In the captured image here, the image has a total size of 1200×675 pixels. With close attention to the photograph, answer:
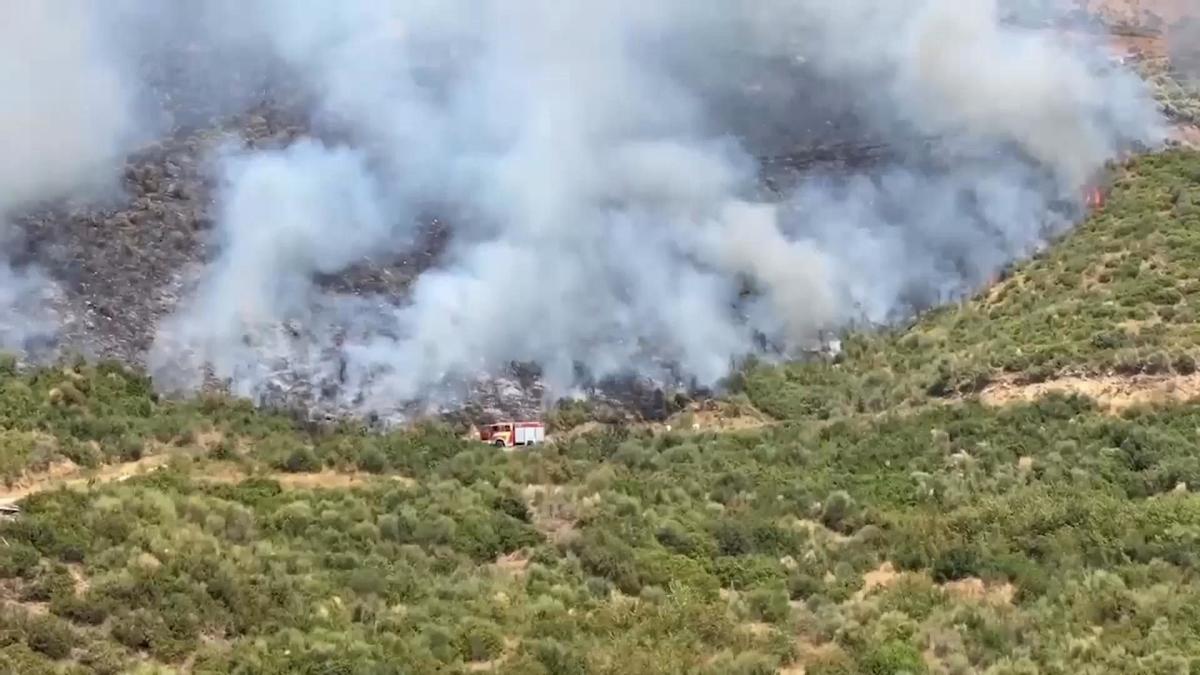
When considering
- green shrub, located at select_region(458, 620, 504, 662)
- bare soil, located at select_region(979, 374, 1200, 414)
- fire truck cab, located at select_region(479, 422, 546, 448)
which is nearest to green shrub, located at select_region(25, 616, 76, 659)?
green shrub, located at select_region(458, 620, 504, 662)

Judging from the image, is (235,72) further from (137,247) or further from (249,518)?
(249,518)

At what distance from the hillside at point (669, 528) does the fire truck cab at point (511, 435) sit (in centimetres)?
59

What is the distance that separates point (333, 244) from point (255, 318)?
2901 millimetres

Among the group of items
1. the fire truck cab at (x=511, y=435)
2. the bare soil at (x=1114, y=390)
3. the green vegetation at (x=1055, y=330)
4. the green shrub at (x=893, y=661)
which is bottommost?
the green shrub at (x=893, y=661)

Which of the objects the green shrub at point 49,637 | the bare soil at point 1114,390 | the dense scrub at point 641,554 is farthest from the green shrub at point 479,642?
the bare soil at point 1114,390

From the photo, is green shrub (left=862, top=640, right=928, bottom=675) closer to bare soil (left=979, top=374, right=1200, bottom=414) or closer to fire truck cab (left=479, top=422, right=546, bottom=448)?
fire truck cab (left=479, top=422, right=546, bottom=448)

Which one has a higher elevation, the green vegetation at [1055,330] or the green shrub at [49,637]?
the green vegetation at [1055,330]

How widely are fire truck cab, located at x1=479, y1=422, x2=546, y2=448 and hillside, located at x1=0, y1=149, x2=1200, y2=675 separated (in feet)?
1.95

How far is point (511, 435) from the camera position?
2333cm

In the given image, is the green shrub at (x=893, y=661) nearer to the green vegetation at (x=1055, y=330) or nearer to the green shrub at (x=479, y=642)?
the green shrub at (x=479, y=642)

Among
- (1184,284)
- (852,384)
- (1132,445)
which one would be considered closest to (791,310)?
(852,384)

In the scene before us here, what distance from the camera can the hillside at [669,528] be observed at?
12.4 meters

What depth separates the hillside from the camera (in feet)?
40.5

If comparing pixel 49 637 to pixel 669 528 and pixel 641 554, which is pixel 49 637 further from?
pixel 669 528
